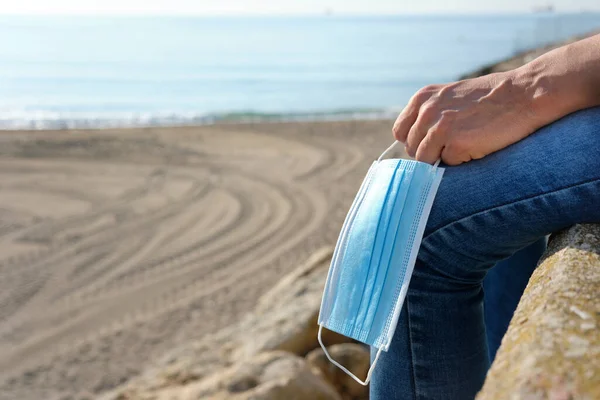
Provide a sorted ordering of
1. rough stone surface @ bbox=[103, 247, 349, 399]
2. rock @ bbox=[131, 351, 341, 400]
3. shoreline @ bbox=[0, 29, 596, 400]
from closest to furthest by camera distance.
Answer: rock @ bbox=[131, 351, 341, 400] → rough stone surface @ bbox=[103, 247, 349, 399] → shoreline @ bbox=[0, 29, 596, 400]

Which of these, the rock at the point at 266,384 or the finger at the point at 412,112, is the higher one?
the finger at the point at 412,112

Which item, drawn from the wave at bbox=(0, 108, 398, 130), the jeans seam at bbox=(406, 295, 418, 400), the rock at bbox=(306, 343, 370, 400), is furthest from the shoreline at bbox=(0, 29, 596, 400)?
the wave at bbox=(0, 108, 398, 130)

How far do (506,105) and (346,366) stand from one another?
1.90 m

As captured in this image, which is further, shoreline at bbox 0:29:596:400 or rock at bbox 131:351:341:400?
shoreline at bbox 0:29:596:400

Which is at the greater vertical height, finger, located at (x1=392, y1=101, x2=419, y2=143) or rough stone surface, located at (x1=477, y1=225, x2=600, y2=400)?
finger, located at (x1=392, y1=101, x2=419, y2=143)

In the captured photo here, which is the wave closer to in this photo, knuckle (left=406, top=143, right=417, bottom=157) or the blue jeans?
knuckle (left=406, top=143, right=417, bottom=157)

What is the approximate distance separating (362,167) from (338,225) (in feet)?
8.39

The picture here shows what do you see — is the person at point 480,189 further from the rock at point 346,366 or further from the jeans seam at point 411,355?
the rock at point 346,366

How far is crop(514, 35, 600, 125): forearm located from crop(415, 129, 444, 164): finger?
17cm

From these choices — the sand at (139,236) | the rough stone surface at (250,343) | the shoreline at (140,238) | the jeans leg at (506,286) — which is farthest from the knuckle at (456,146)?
the sand at (139,236)

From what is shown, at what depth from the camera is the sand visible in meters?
4.60

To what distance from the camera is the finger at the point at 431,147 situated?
1.16 metres

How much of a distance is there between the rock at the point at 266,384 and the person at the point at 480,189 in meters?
1.12

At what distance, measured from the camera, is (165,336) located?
470 cm
